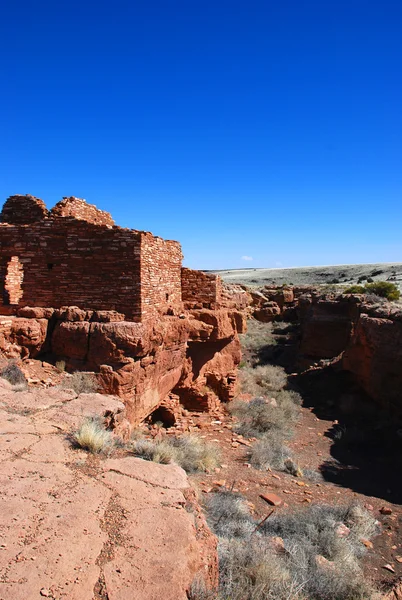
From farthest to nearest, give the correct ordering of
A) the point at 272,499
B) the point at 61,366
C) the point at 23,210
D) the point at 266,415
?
the point at 266,415 < the point at 23,210 < the point at 61,366 < the point at 272,499

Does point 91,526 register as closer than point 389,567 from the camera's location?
Yes

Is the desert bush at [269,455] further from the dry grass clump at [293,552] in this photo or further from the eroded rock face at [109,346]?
the eroded rock face at [109,346]

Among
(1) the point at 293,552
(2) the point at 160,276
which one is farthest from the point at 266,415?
(1) the point at 293,552

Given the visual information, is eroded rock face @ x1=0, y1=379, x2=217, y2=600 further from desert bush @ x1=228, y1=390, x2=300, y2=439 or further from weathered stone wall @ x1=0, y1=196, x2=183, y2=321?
desert bush @ x1=228, y1=390, x2=300, y2=439

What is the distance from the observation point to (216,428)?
401 inches

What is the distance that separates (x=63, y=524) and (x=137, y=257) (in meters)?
5.20

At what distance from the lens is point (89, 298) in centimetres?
785

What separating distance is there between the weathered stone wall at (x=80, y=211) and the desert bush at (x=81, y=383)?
2967 mm

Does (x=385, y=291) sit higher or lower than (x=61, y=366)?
higher

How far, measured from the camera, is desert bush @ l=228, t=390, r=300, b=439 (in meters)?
10.2

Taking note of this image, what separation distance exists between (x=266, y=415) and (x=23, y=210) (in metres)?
7.62

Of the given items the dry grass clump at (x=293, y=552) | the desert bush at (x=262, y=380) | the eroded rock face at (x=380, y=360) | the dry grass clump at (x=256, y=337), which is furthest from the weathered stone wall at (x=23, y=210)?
the dry grass clump at (x=256, y=337)

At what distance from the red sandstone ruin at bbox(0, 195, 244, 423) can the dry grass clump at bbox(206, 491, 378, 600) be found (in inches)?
109

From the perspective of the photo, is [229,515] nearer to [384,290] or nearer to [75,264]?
[75,264]
